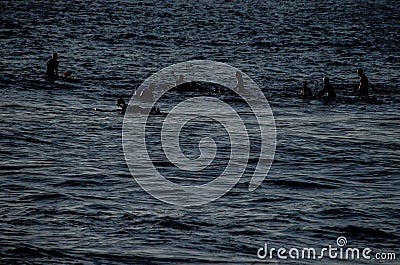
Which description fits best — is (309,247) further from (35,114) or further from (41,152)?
(35,114)

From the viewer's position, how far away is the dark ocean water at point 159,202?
719 inches

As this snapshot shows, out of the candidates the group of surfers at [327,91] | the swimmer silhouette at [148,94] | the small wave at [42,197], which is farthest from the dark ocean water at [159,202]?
the swimmer silhouette at [148,94]

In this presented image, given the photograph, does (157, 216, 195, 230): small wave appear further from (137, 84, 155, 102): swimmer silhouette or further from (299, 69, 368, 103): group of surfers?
(299, 69, 368, 103): group of surfers

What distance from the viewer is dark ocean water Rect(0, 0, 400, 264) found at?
1827 centimetres

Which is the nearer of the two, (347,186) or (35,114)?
(347,186)

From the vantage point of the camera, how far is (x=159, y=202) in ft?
70.4

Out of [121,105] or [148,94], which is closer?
[121,105]

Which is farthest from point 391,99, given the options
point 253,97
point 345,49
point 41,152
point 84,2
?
point 84,2

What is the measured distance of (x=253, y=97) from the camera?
3869 cm

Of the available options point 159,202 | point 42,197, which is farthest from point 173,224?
point 42,197

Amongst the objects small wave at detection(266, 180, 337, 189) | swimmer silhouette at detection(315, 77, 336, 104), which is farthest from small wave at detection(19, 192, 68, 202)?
swimmer silhouette at detection(315, 77, 336, 104)

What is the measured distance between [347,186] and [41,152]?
32.8 ft

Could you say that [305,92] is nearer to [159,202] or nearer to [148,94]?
[148,94]

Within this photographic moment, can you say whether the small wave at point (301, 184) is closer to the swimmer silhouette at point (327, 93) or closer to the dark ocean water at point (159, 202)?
the dark ocean water at point (159, 202)
